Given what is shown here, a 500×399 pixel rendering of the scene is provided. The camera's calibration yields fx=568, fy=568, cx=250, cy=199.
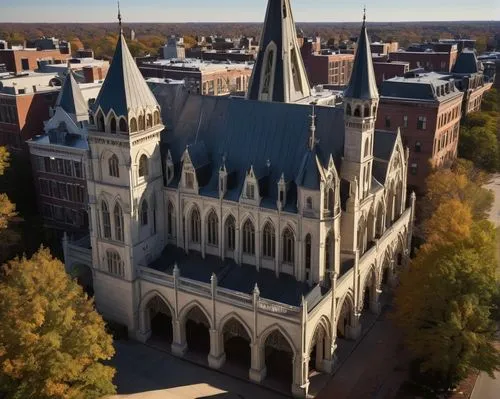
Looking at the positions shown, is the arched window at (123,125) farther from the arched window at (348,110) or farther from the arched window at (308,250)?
the arched window at (348,110)

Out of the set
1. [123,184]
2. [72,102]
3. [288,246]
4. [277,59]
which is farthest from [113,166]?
[72,102]

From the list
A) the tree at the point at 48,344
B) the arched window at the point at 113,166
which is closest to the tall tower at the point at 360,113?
the arched window at the point at 113,166

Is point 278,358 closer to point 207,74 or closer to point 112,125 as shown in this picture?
point 112,125

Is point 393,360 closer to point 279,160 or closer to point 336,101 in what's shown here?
point 279,160

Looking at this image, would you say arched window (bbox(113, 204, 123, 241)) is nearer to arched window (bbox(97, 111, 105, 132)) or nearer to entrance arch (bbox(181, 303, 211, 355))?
arched window (bbox(97, 111, 105, 132))

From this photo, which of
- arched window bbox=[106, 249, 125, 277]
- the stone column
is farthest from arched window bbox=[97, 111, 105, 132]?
the stone column

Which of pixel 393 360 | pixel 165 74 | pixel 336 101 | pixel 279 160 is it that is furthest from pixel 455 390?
pixel 165 74
